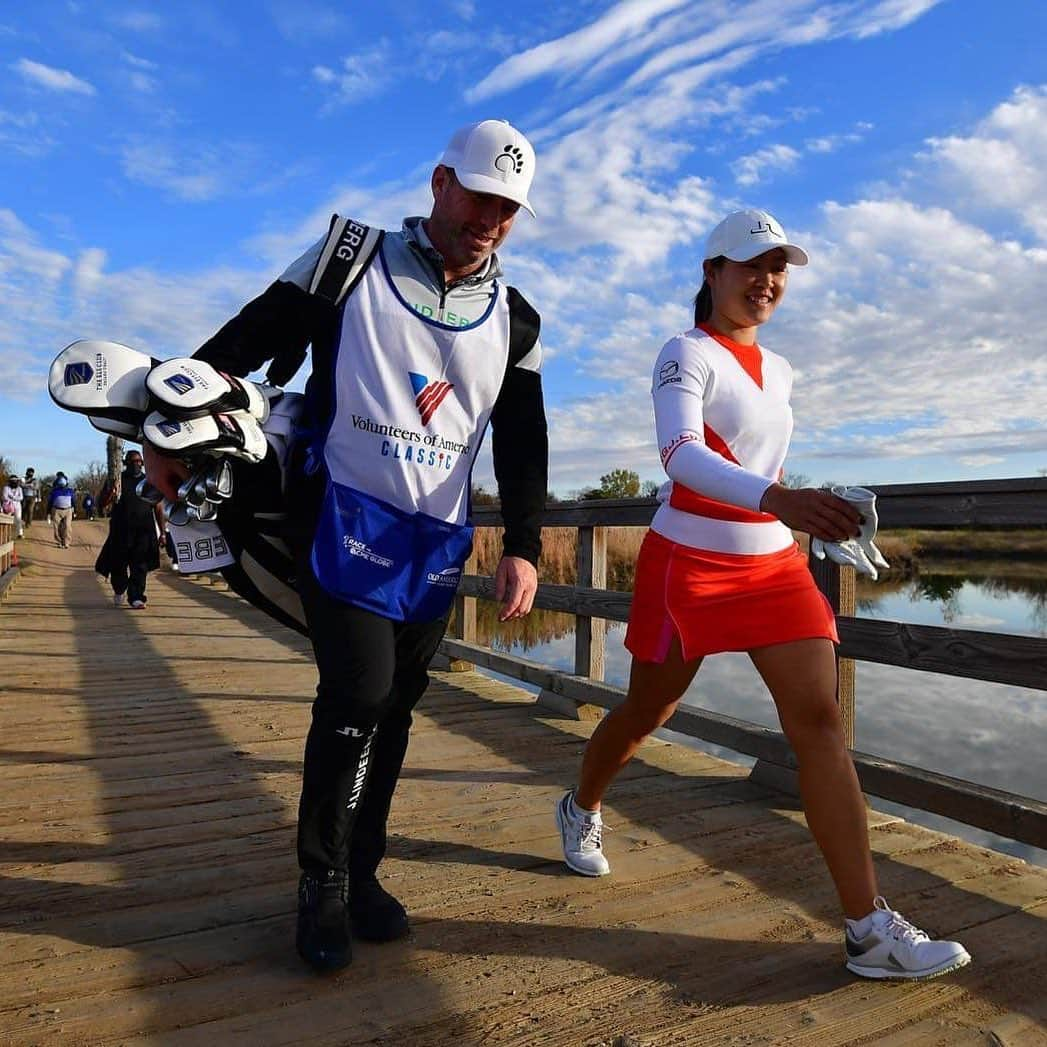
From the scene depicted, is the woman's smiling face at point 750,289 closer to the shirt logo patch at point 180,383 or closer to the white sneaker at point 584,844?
the shirt logo patch at point 180,383

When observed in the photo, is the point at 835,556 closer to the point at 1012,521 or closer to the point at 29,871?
the point at 1012,521

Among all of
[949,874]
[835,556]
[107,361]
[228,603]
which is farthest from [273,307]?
[228,603]

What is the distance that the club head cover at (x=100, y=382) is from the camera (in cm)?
195

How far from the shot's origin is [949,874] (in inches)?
113

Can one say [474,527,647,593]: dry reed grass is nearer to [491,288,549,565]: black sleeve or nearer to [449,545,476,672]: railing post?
[449,545,476,672]: railing post

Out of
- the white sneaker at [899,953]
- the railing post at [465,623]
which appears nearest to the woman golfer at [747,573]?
the white sneaker at [899,953]

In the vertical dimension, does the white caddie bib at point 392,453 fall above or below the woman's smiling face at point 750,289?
below

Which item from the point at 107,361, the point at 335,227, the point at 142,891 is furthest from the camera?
the point at 142,891

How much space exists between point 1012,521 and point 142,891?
2769 mm

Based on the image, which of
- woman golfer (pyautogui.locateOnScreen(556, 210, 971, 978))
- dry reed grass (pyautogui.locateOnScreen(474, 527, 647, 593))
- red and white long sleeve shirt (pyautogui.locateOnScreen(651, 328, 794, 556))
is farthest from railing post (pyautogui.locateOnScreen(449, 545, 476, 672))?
red and white long sleeve shirt (pyautogui.locateOnScreen(651, 328, 794, 556))

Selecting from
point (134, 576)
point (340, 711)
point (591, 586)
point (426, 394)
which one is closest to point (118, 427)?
point (426, 394)

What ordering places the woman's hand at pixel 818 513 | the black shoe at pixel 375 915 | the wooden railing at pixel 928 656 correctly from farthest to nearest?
the wooden railing at pixel 928 656
the black shoe at pixel 375 915
the woman's hand at pixel 818 513

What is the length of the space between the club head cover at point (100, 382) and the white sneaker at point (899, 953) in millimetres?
2013

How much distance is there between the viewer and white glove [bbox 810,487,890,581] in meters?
1.84
